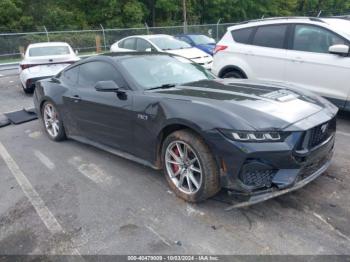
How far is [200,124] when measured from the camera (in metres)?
3.29

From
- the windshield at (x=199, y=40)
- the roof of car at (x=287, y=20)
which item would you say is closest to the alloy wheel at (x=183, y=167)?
the roof of car at (x=287, y=20)

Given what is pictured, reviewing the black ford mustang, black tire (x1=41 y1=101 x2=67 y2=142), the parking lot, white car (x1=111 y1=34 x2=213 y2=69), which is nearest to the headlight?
the black ford mustang

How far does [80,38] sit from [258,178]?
21611mm

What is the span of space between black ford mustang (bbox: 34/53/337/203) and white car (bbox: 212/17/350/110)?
199 centimetres

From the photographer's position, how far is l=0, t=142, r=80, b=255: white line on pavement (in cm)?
334

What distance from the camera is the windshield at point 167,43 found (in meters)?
11.7

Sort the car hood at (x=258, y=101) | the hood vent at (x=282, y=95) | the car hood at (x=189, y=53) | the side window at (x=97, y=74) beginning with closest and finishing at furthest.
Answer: the car hood at (x=258, y=101) → the hood vent at (x=282, y=95) → the side window at (x=97, y=74) → the car hood at (x=189, y=53)

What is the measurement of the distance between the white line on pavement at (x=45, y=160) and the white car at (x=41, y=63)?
16.0ft

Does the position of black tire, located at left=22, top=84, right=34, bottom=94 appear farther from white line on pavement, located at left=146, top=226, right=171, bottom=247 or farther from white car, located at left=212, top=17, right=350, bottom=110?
white line on pavement, located at left=146, top=226, right=171, bottom=247

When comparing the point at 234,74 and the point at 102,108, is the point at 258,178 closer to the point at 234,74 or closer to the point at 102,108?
the point at 102,108

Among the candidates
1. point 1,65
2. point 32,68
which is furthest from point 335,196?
point 1,65

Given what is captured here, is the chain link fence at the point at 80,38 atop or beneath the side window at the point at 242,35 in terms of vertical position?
beneath

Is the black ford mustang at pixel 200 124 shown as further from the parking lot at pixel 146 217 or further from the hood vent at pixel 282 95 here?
the parking lot at pixel 146 217

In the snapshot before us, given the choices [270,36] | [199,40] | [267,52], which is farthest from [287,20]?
[199,40]
